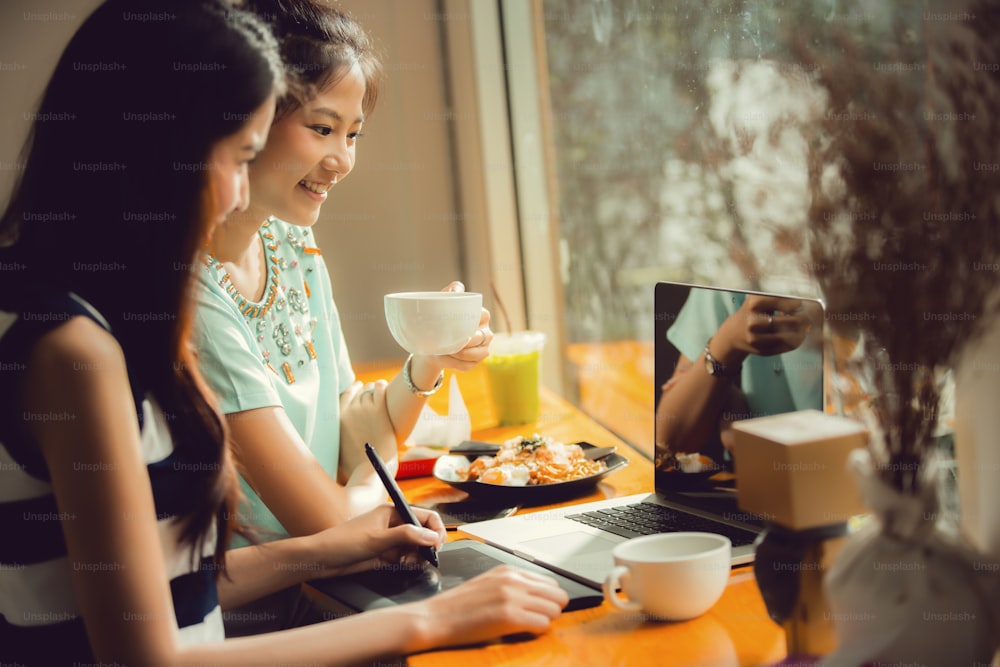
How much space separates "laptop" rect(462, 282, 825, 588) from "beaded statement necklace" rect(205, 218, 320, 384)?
1.46ft

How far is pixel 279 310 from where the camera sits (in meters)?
1.53

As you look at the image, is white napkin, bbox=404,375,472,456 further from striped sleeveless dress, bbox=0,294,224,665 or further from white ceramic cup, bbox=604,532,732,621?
white ceramic cup, bbox=604,532,732,621

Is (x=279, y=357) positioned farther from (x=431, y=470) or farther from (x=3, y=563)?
(x=3, y=563)

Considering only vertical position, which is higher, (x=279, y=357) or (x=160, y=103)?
(x=160, y=103)

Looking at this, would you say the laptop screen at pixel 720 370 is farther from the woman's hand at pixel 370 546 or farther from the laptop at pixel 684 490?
the woman's hand at pixel 370 546

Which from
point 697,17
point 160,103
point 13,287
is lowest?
point 13,287

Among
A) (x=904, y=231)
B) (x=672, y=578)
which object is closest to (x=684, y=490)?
(x=672, y=578)

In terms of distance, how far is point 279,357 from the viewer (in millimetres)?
1494

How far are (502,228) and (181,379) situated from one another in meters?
1.98

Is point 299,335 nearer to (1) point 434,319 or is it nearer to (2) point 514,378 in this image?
(1) point 434,319

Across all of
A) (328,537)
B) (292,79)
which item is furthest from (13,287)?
(292,79)

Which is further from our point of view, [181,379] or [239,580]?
[239,580]

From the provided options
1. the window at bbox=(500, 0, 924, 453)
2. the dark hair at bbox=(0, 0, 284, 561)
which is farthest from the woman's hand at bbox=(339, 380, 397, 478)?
the dark hair at bbox=(0, 0, 284, 561)

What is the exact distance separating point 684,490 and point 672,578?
1.16 ft
